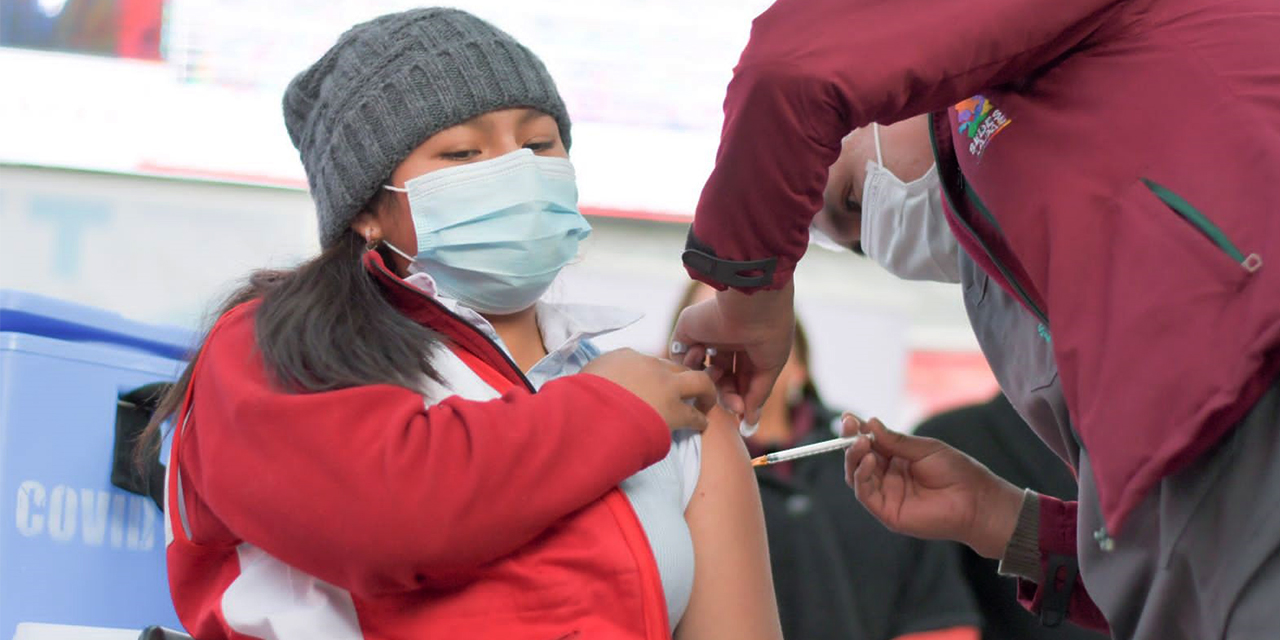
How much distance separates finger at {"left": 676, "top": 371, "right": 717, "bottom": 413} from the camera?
1570mm

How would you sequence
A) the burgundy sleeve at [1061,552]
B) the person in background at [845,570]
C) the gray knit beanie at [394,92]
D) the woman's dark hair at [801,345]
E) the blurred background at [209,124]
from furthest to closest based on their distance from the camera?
the blurred background at [209,124]
the woman's dark hair at [801,345]
the person in background at [845,570]
the burgundy sleeve at [1061,552]
the gray knit beanie at [394,92]

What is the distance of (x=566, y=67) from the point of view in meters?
3.77

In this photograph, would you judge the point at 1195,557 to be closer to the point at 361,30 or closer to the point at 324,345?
the point at 324,345

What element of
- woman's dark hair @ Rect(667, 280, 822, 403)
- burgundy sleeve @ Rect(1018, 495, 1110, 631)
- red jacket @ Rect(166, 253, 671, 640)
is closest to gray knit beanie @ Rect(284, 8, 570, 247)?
red jacket @ Rect(166, 253, 671, 640)

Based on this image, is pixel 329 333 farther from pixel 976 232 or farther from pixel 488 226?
pixel 976 232

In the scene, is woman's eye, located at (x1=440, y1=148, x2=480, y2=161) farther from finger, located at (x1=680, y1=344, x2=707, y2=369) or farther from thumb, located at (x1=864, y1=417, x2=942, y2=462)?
thumb, located at (x1=864, y1=417, x2=942, y2=462)

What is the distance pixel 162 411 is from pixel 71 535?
284 mm

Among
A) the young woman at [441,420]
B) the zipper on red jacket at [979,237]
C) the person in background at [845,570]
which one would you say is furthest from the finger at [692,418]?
the person in background at [845,570]

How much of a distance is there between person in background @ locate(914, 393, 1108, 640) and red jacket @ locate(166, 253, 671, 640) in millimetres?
1611

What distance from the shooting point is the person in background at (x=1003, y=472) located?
2.87m

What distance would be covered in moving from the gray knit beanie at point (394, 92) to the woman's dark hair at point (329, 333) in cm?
11

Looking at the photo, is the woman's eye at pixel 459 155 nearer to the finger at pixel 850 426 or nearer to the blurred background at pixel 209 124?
the finger at pixel 850 426

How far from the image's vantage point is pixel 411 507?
131 cm

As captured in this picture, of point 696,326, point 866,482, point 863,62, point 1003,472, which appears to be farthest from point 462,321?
point 1003,472
